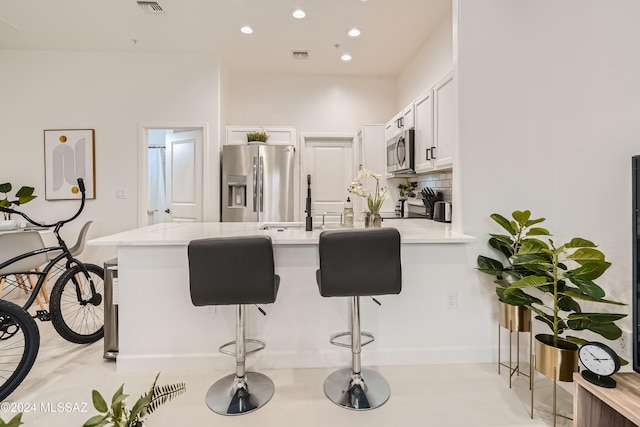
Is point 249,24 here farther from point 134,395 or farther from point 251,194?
point 134,395

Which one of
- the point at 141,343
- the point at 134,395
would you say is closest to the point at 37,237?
the point at 141,343

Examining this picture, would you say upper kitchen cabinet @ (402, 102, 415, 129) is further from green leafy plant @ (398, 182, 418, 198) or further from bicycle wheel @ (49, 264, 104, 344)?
bicycle wheel @ (49, 264, 104, 344)

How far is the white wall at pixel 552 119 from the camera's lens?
5.57 feet

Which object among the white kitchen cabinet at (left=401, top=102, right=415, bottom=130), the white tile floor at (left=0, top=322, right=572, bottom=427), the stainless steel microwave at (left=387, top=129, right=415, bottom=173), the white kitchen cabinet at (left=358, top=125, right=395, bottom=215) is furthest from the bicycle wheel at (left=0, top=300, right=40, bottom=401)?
the white kitchen cabinet at (left=358, top=125, right=395, bottom=215)

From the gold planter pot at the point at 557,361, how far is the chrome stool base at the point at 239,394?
56.1 inches

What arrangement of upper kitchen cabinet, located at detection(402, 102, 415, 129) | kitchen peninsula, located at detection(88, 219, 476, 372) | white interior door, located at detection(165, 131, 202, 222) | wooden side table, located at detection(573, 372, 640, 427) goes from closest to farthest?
wooden side table, located at detection(573, 372, 640, 427)
kitchen peninsula, located at detection(88, 219, 476, 372)
upper kitchen cabinet, located at detection(402, 102, 415, 129)
white interior door, located at detection(165, 131, 202, 222)

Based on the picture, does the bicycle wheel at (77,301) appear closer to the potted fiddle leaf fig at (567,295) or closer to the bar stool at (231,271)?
the bar stool at (231,271)

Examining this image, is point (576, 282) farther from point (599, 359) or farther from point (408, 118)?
point (408, 118)

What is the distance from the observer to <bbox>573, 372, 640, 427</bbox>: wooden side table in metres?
1.23

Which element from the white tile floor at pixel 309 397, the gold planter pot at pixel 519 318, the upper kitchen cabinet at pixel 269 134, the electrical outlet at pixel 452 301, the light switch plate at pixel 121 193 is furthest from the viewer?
the upper kitchen cabinet at pixel 269 134

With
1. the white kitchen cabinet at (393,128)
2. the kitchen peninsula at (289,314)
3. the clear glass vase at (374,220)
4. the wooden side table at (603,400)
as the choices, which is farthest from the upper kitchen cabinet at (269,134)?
the wooden side table at (603,400)

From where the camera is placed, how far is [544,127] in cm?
221

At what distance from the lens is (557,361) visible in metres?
1.58

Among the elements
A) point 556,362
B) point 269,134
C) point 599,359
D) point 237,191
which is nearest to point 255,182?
point 237,191
